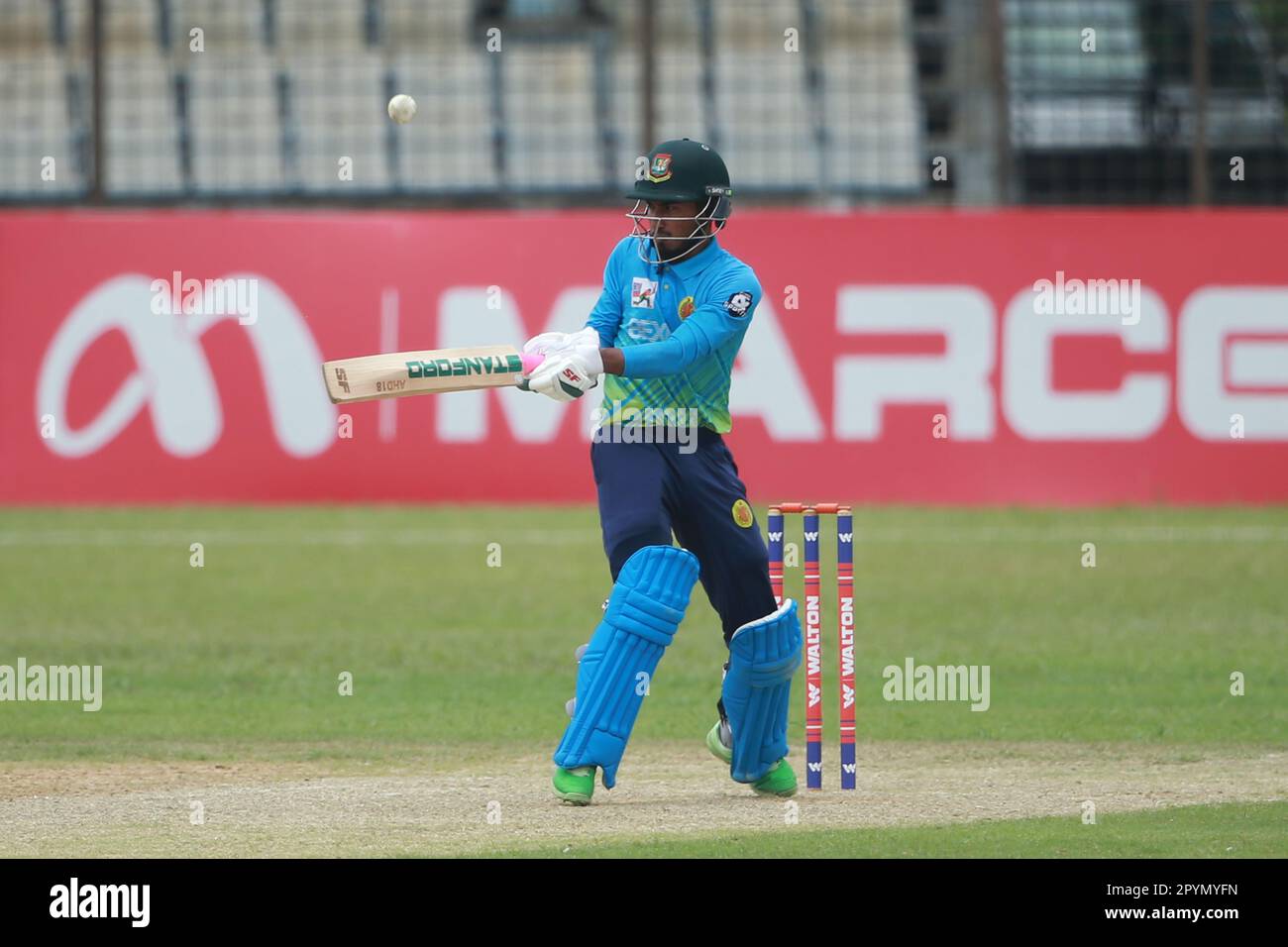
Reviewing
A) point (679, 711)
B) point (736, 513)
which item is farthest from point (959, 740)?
point (736, 513)

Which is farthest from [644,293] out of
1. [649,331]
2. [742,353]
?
[742,353]

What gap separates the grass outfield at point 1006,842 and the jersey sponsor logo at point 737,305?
1764mm

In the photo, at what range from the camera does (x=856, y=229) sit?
55.9 feet

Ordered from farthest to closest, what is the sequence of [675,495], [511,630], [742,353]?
[742,353] → [511,630] → [675,495]

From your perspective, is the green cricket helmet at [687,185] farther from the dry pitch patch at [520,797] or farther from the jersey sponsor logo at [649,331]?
the dry pitch patch at [520,797]

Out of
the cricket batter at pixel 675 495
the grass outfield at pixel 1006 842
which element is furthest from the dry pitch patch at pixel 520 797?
the cricket batter at pixel 675 495

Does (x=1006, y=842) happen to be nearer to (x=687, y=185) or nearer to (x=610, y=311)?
(x=610, y=311)

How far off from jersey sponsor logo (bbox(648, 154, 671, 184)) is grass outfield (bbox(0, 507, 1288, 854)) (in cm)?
219

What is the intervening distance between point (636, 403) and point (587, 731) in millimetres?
1171

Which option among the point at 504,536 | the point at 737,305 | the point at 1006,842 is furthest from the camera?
the point at 504,536

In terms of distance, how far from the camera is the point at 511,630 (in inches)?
478

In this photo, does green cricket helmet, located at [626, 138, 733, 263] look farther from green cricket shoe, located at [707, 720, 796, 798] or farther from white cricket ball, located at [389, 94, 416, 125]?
white cricket ball, located at [389, 94, 416, 125]

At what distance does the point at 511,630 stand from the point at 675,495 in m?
4.81
